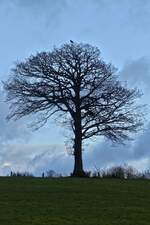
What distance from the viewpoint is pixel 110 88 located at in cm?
5422

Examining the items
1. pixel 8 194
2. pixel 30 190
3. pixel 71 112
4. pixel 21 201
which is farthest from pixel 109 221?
pixel 71 112

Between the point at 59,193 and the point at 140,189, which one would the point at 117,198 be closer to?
the point at 59,193

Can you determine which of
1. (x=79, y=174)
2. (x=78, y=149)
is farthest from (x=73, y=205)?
(x=78, y=149)

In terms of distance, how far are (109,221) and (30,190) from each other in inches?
429

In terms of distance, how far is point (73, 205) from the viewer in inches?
881

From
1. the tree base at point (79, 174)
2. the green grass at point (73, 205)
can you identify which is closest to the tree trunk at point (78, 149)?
the tree base at point (79, 174)

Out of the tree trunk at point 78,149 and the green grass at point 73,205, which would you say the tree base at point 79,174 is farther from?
the green grass at point 73,205

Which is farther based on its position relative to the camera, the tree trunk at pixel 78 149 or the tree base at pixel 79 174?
the tree trunk at pixel 78 149

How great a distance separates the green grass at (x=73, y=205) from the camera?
18.6 m

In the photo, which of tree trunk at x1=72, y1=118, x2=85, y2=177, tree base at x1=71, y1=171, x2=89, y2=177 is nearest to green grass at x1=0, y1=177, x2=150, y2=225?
tree base at x1=71, y1=171, x2=89, y2=177

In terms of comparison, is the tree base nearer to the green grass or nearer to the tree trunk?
the tree trunk

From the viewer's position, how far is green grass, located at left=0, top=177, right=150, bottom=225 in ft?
61.1

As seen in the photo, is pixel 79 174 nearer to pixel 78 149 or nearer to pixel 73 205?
pixel 78 149

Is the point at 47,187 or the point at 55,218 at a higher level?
the point at 47,187
